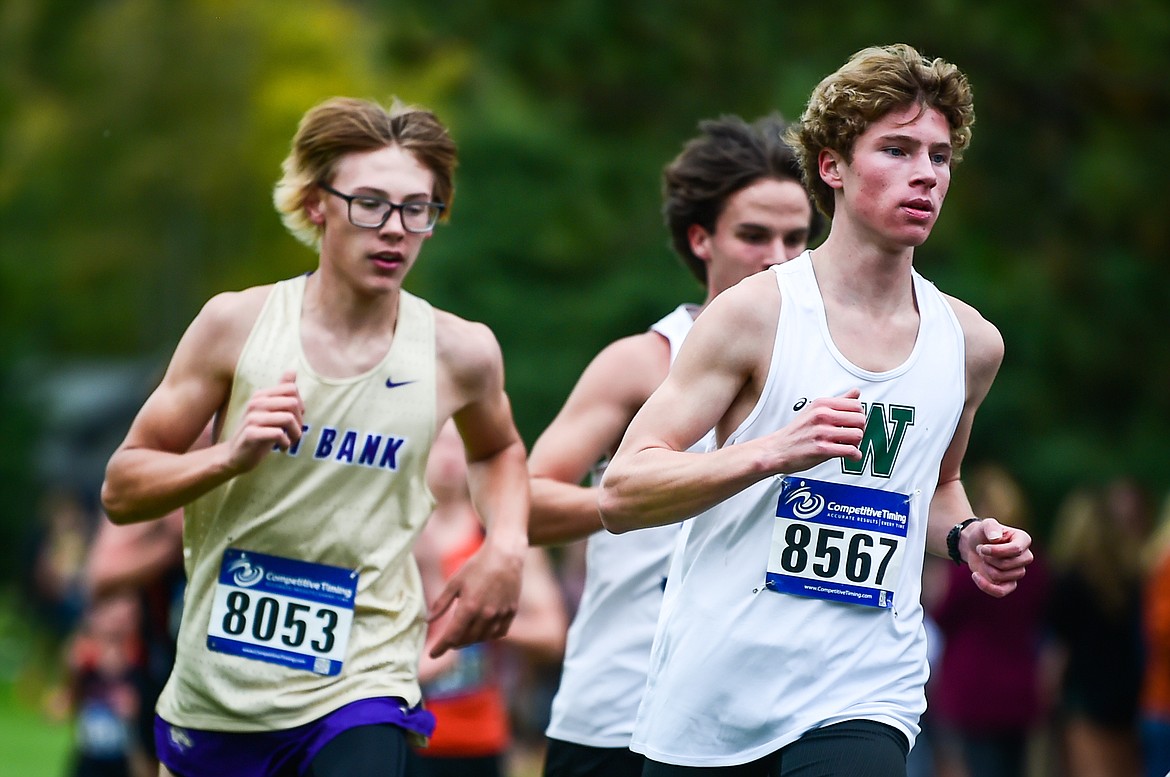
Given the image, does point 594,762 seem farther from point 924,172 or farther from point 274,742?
point 924,172

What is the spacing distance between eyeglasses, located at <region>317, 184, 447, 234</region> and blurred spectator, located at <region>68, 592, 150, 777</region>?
3915mm

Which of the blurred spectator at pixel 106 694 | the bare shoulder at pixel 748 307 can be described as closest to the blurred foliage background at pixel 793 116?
the blurred spectator at pixel 106 694

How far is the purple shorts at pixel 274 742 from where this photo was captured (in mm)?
4910

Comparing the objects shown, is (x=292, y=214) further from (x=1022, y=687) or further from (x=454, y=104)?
(x=454, y=104)

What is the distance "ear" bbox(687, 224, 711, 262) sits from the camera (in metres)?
5.98

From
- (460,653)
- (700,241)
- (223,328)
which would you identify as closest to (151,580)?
(460,653)

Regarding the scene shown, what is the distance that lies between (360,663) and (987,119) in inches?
452

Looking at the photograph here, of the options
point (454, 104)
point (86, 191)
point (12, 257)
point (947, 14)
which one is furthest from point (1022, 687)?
point (86, 191)

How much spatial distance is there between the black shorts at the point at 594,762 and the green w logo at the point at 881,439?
5.16ft

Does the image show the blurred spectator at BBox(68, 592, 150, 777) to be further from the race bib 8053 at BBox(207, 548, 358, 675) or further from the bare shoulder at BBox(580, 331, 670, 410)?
the bare shoulder at BBox(580, 331, 670, 410)

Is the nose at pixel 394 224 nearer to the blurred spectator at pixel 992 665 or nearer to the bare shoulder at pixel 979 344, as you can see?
the bare shoulder at pixel 979 344

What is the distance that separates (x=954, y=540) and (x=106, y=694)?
235 inches

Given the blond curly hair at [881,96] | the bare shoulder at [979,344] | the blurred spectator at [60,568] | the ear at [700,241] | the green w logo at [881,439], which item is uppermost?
the blurred spectator at [60,568]

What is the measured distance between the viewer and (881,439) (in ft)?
14.1
